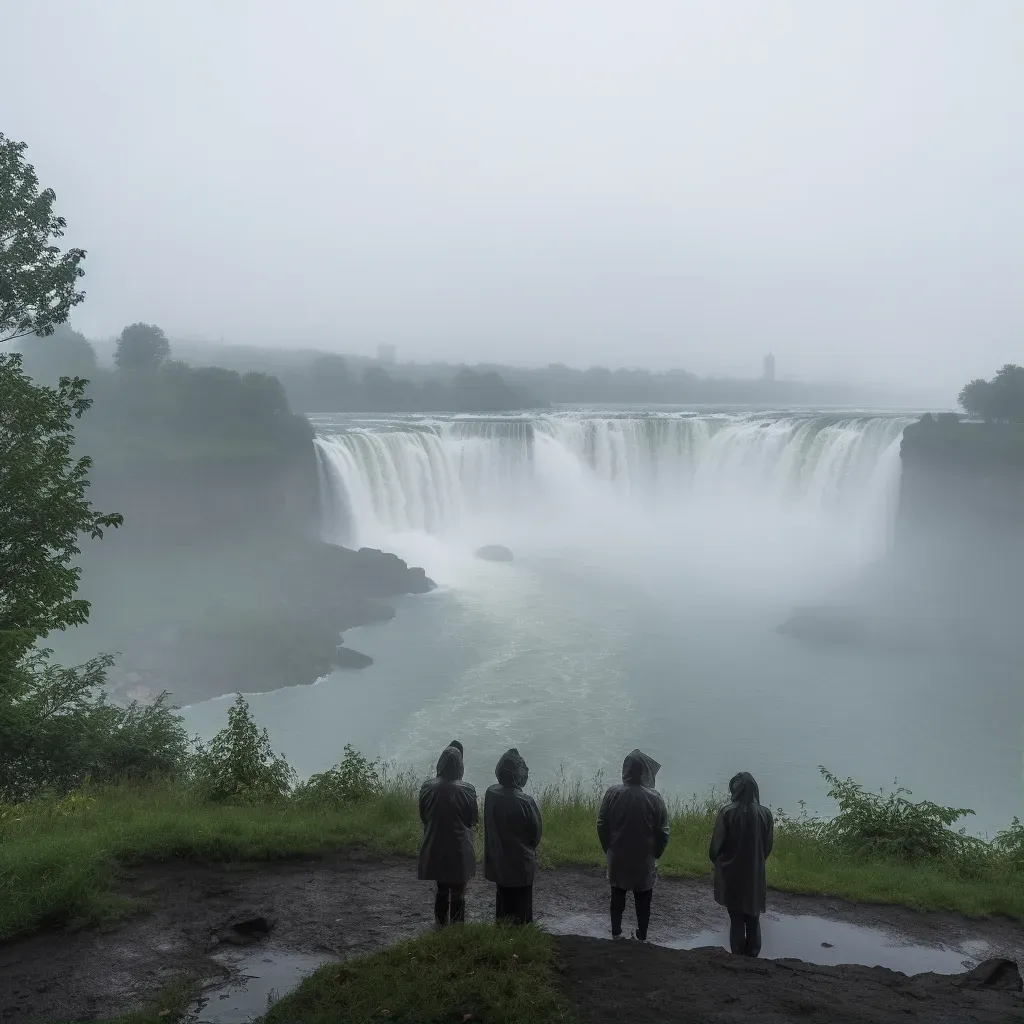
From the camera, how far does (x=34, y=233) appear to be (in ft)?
34.4

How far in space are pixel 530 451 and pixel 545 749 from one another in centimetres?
2649

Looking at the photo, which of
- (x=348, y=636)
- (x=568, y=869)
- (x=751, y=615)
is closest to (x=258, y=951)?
(x=568, y=869)

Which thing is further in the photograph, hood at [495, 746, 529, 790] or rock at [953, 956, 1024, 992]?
hood at [495, 746, 529, 790]

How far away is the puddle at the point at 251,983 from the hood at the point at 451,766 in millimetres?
1534

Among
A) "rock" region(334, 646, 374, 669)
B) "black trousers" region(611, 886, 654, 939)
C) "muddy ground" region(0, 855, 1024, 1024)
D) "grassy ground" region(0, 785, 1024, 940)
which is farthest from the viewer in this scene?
"rock" region(334, 646, 374, 669)

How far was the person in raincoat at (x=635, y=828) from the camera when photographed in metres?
6.31

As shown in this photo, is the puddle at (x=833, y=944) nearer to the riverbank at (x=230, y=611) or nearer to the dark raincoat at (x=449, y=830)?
the dark raincoat at (x=449, y=830)

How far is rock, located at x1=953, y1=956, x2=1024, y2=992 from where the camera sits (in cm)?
585

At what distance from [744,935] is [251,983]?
3.59 metres

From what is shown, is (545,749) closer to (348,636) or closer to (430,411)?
(348,636)

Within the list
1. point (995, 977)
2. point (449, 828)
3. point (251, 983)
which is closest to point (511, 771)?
point (449, 828)

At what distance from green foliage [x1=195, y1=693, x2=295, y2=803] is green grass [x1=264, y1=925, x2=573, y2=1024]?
478cm

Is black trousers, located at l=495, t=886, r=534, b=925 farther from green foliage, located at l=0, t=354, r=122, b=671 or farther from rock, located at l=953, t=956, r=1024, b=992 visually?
green foliage, located at l=0, t=354, r=122, b=671

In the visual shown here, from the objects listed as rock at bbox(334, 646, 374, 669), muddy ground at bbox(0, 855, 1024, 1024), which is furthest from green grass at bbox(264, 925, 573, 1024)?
rock at bbox(334, 646, 374, 669)
